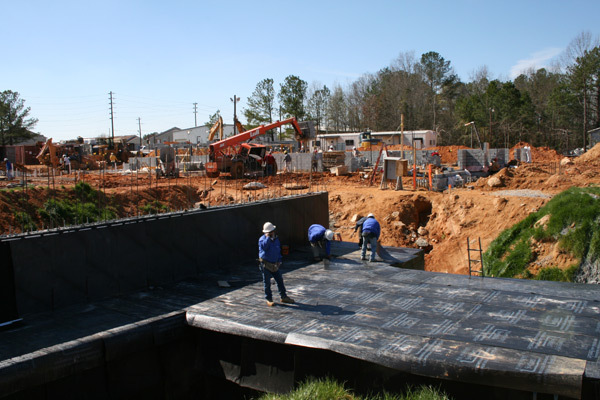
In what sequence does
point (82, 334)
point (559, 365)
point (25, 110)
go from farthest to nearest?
point (25, 110)
point (82, 334)
point (559, 365)

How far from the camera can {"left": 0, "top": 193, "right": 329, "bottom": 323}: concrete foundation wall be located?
754 centimetres

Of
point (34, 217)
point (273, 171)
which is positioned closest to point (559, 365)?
point (34, 217)

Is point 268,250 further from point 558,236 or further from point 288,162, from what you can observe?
point 288,162

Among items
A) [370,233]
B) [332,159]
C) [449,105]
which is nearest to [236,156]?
[332,159]

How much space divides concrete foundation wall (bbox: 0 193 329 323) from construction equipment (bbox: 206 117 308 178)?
47.3ft

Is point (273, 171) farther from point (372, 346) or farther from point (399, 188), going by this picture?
point (372, 346)

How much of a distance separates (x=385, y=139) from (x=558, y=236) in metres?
41.9

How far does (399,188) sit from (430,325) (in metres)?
15.2

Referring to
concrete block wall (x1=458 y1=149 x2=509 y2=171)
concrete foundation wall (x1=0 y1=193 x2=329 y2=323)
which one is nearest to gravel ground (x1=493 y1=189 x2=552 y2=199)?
concrete block wall (x1=458 y1=149 x2=509 y2=171)

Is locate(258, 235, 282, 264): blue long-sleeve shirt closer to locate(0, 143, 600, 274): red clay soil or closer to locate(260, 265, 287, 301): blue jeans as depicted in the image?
locate(260, 265, 287, 301): blue jeans

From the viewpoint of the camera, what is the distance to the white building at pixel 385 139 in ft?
155

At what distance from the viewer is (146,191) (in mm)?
22328

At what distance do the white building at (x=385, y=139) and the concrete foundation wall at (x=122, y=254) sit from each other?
1415 inches

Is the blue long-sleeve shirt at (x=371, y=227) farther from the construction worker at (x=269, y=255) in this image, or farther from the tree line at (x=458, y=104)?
the tree line at (x=458, y=104)
